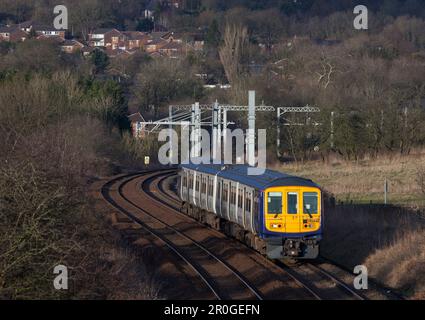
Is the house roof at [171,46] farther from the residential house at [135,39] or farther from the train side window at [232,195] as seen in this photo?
the train side window at [232,195]

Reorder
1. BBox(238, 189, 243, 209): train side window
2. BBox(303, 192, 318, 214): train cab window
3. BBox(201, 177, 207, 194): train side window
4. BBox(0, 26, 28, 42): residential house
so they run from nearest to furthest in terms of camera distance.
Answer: BBox(303, 192, 318, 214): train cab window, BBox(238, 189, 243, 209): train side window, BBox(201, 177, 207, 194): train side window, BBox(0, 26, 28, 42): residential house

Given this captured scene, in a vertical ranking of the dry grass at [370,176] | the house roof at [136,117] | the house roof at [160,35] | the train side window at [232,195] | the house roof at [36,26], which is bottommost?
the house roof at [136,117]

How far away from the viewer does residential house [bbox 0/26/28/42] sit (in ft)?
442

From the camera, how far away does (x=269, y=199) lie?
21828 millimetres

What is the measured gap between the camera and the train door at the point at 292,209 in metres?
21.8

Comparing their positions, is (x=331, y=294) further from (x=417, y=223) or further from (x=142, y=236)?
(x=142, y=236)

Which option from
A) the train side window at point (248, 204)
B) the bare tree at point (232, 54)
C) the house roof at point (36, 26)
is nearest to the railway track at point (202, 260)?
the train side window at point (248, 204)

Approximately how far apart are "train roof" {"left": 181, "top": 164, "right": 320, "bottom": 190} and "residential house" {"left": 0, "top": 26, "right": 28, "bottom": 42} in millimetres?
109297

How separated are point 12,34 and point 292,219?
122 m

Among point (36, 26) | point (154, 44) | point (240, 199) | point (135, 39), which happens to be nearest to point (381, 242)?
point (240, 199)

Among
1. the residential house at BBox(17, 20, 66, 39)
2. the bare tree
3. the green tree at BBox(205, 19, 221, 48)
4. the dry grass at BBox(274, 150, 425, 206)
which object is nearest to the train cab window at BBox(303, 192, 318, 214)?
the dry grass at BBox(274, 150, 425, 206)

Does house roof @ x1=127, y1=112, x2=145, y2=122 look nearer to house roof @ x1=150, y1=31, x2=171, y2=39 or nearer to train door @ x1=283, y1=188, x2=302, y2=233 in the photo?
train door @ x1=283, y1=188, x2=302, y2=233

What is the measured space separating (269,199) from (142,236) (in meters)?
5.59
